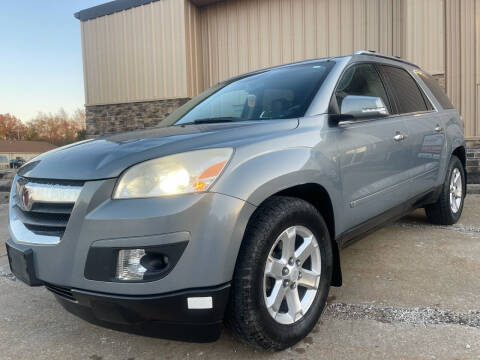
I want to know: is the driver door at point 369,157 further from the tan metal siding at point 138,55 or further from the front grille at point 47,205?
the tan metal siding at point 138,55

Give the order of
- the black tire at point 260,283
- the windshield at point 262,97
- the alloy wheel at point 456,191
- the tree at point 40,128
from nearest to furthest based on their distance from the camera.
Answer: the black tire at point 260,283 → the windshield at point 262,97 → the alloy wheel at point 456,191 → the tree at point 40,128

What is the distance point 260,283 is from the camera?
70.7 inches

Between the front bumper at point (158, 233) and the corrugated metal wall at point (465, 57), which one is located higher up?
the corrugated metal wall at point (465, 57)

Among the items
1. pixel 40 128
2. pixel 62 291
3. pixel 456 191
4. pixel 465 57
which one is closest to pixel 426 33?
pixel 465 57

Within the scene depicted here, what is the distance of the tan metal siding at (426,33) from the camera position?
7.80 m

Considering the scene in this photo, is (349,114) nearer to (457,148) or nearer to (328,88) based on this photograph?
(328,88)

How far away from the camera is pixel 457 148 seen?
427 centimetres

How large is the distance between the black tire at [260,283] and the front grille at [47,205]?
798mm

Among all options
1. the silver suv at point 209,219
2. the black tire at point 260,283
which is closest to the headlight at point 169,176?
the silver suv at point 209,219

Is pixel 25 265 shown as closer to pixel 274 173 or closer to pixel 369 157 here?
pixel 274 173

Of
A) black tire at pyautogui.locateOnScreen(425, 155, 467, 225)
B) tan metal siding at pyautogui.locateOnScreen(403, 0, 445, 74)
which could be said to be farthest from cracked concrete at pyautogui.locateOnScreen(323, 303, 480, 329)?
tan metal siding at pyautogui.locateOnScreen(403, 0, 445, 74)

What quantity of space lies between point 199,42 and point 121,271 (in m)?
9.79

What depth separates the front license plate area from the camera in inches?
71.7

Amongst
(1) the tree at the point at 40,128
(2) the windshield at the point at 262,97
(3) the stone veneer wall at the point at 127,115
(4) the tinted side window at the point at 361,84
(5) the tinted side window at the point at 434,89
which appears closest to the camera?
(2) the windshield at the point at 262,97
